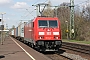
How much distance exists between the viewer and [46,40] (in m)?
18.9

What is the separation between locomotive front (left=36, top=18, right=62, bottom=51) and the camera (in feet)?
61.7

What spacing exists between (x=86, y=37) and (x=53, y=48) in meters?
22.8

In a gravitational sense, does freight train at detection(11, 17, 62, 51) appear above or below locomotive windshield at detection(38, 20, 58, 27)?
below

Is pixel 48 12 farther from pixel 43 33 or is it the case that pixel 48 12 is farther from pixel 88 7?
pixel 43 33

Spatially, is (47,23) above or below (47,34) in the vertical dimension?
above

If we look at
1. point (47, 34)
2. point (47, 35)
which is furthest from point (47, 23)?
point (47, 35)

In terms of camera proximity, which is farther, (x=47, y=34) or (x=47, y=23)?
(x=47, y=23)

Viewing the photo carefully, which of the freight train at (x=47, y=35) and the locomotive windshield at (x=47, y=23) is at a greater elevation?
the locomotive windshield at (x=47, y=23)

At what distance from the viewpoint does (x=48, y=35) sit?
18969mm

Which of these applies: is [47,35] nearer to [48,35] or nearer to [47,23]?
[48,35]

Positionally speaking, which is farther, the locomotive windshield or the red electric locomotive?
the locomotive windshield

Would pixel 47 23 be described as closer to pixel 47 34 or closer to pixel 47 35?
pixel 47 34

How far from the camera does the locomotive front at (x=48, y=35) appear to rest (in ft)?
61.7

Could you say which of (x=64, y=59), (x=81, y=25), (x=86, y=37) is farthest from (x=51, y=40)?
(x=81, y=25)
